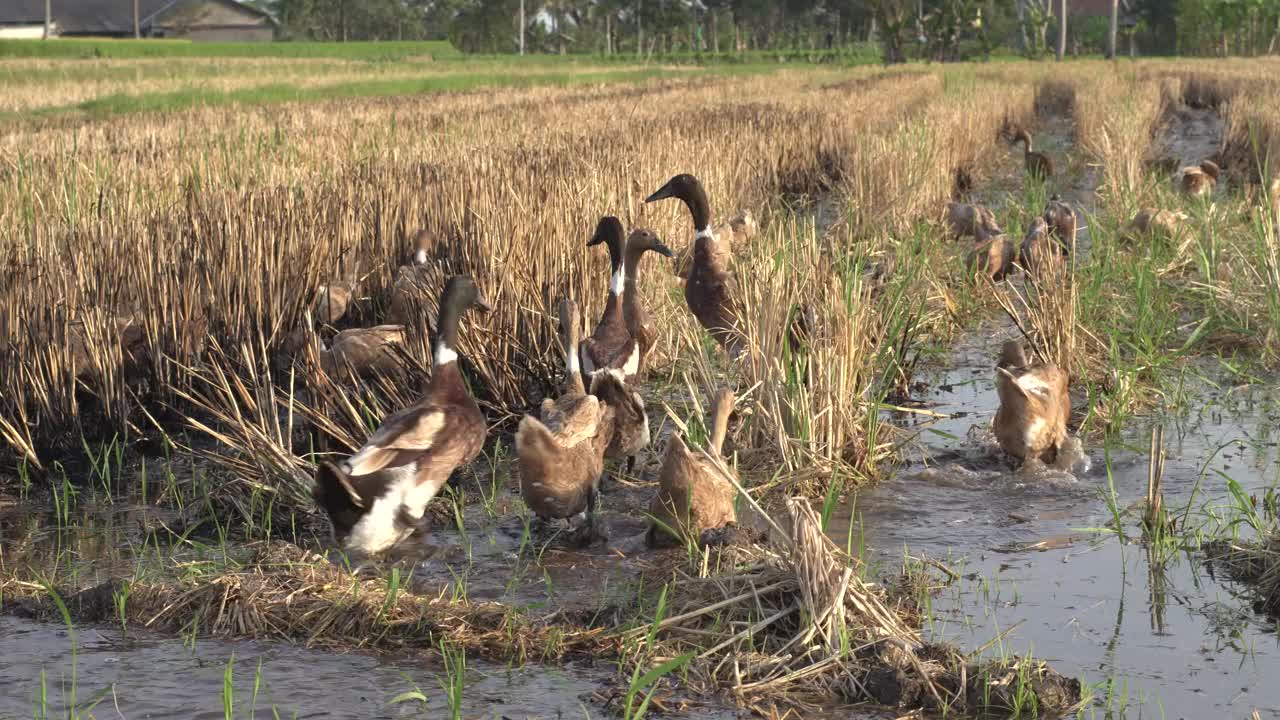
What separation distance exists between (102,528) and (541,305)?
2.41 metres

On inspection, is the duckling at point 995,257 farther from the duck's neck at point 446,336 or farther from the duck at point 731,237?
the duck's neck at point 446,336

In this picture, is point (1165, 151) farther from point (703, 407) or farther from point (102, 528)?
point (102, 528)

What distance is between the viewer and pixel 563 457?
4953 mm

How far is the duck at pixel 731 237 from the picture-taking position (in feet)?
29.6

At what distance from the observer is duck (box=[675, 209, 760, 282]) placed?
9.02 metres

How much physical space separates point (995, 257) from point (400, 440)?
5.37 m

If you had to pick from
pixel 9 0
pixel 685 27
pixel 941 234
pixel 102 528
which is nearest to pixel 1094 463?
pixel 102 528

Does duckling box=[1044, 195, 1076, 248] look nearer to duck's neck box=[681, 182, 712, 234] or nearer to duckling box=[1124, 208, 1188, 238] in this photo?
duckling box=[1124, 208, 1188, 238]

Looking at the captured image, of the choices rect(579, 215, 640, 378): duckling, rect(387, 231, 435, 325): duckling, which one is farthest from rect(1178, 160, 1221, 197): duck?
rect(579, 215, 640, 378): duckling

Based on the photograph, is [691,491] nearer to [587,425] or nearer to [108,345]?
[587,425]

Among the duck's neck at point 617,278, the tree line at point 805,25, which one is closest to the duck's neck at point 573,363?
the duck's neck at point 617,278

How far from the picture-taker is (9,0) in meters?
78.8

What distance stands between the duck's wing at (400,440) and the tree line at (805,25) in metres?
40.6

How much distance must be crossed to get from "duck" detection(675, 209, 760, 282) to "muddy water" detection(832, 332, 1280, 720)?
2.40 m
